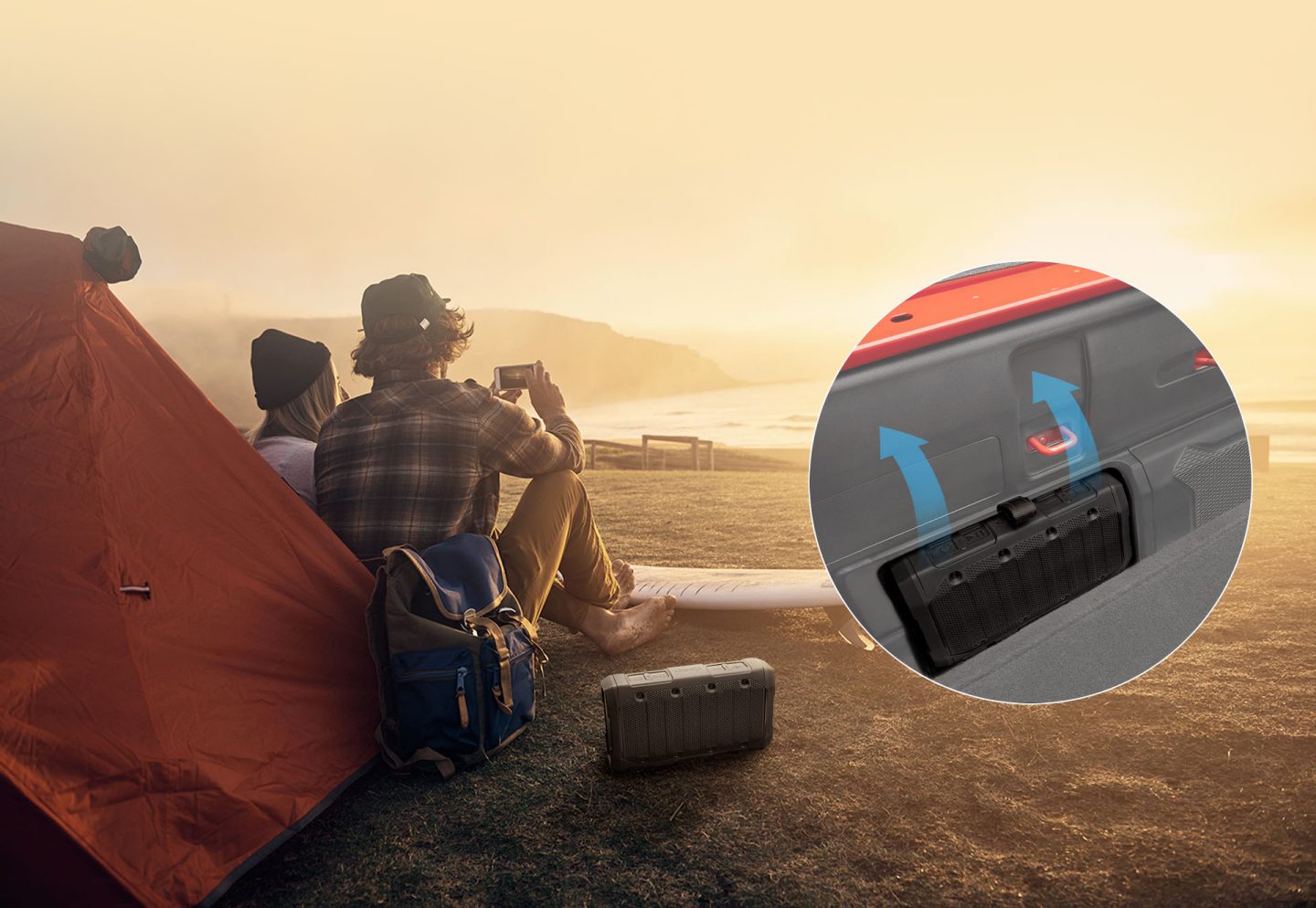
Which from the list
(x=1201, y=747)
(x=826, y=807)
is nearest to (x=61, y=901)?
(x=826, y=807)

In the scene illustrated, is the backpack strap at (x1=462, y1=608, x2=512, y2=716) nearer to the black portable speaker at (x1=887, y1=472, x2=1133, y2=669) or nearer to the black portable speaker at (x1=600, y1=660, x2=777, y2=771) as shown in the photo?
the black portable speaker at (x1=600, y1=660, x2=777, y2=771)

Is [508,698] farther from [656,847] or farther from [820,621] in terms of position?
[820,621]

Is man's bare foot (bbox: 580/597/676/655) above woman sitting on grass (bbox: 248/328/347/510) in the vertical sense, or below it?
below

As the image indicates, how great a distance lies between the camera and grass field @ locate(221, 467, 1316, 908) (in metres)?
1.33

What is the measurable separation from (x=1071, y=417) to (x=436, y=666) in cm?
128

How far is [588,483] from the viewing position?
8508 mm

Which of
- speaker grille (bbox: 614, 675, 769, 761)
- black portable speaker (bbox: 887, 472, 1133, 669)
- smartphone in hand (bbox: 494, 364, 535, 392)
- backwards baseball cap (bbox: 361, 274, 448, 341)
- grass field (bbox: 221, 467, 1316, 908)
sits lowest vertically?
grass field (bbox: 221, 467, 1316, 908)

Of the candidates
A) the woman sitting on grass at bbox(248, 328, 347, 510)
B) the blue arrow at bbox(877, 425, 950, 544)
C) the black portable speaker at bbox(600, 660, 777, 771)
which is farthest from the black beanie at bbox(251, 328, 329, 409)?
the blue arrow at bbox(877, 425, 950, 544)

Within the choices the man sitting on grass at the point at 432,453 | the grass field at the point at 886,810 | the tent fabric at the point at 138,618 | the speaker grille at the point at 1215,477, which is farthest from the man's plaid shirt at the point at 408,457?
the speaker grille at the point at 1215,477

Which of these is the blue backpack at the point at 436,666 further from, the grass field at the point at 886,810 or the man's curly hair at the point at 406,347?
the man's curly hair at the point at 406,347

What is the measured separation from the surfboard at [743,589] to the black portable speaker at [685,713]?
608mm

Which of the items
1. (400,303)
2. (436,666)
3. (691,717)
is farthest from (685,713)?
(400,303)

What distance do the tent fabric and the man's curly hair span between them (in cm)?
48

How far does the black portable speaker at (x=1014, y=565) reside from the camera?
4.33 feet
